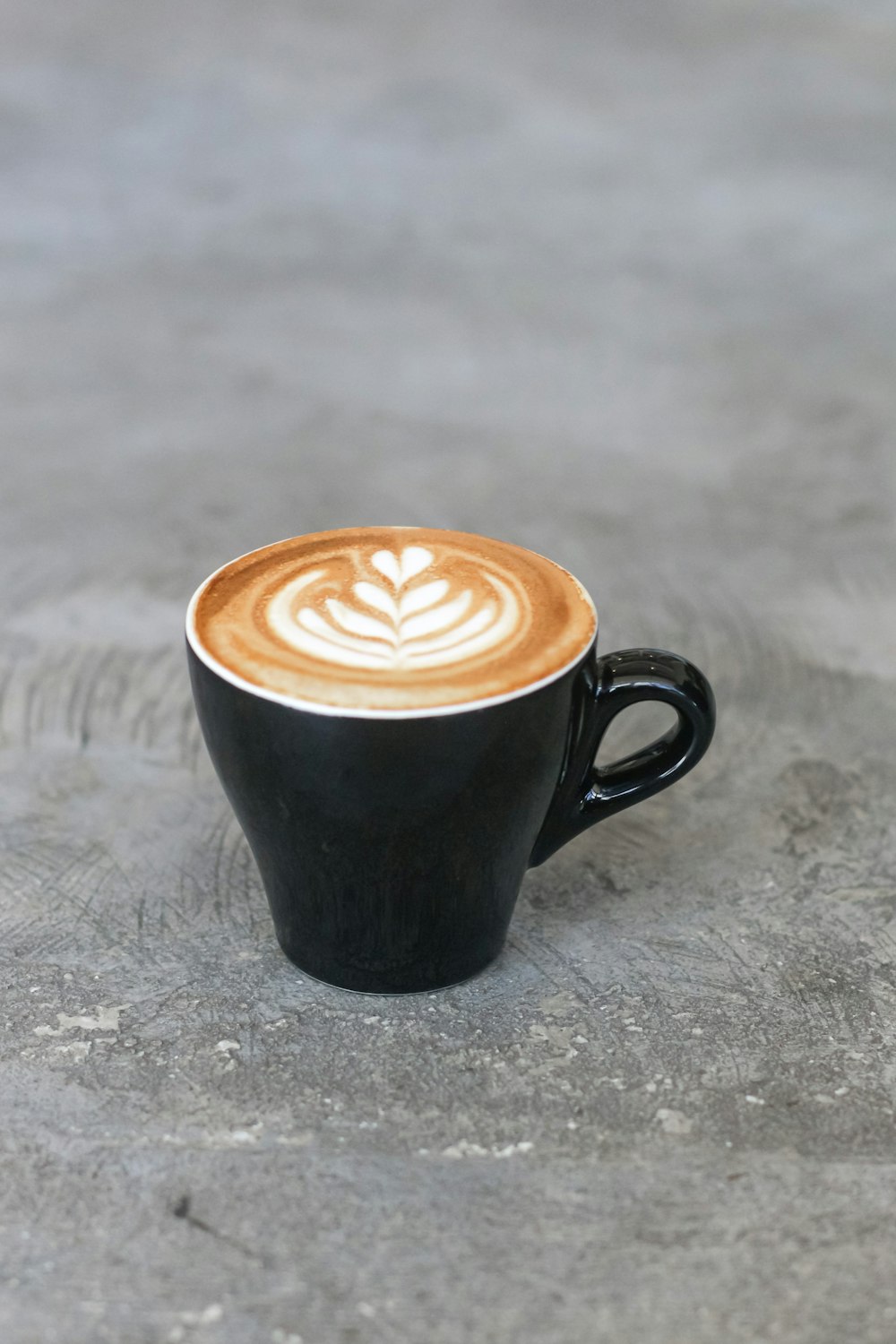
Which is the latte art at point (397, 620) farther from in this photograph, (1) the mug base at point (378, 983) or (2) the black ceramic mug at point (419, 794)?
(1) the mug base at point (378, 983)

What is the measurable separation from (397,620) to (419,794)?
140 millimetres

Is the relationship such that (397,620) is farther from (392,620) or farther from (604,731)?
(604,731)

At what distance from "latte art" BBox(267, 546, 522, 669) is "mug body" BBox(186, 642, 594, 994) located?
6 centimetres

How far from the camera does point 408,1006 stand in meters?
1.09

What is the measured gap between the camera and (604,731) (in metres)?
1.10

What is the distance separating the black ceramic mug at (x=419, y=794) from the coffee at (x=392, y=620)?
0.03ft

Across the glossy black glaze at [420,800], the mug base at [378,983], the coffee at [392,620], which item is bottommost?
the mug base at [378,983]

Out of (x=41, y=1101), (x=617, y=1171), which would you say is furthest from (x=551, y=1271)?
(x=41, y=1101)

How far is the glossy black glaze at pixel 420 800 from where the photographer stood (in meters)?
0.95

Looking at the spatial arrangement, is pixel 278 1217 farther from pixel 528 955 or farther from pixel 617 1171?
pixel 528 955

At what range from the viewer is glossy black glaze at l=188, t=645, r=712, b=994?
0.95 m

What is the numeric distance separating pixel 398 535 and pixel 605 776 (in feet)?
0.85

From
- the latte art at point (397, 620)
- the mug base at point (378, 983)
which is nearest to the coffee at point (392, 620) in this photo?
the latte art at point (397, 620)

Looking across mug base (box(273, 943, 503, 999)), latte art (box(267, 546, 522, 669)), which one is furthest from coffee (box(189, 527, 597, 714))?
mug base (box(273, 943, 503, 999))
